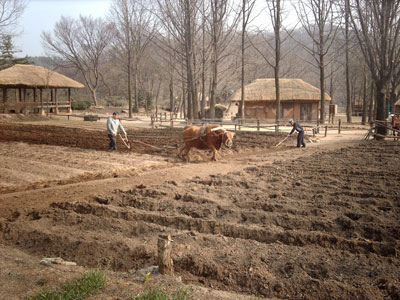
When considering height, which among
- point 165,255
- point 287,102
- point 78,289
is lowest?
point 78,289

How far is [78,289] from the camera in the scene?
12.2ft

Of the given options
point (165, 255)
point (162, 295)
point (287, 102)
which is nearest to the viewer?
point (162, 295)

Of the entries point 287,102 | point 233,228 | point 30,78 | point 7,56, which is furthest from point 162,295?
point 7,56

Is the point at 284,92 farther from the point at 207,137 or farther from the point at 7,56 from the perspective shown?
the point at 7,56

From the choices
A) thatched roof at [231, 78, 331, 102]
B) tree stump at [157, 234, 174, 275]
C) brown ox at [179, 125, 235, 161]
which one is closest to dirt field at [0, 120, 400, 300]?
tree stump at [157, 234, 174, 275]

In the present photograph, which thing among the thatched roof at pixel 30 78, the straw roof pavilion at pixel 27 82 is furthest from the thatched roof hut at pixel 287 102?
the straw roof pavilion at pixel 27 82

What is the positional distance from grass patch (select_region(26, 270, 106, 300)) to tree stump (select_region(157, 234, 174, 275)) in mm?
662

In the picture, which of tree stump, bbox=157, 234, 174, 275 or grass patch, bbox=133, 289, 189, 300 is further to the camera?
tree stump, bbox=157, 234, 174, 275

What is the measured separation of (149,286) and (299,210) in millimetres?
3572

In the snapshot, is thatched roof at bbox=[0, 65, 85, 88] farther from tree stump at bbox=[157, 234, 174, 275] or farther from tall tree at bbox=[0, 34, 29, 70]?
tree stump at bbox=[157, 234, 174, 275]

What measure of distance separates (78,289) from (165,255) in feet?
3.30

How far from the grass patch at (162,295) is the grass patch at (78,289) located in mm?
520

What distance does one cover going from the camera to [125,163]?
1231cm

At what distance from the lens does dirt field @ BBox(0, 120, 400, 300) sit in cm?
429
